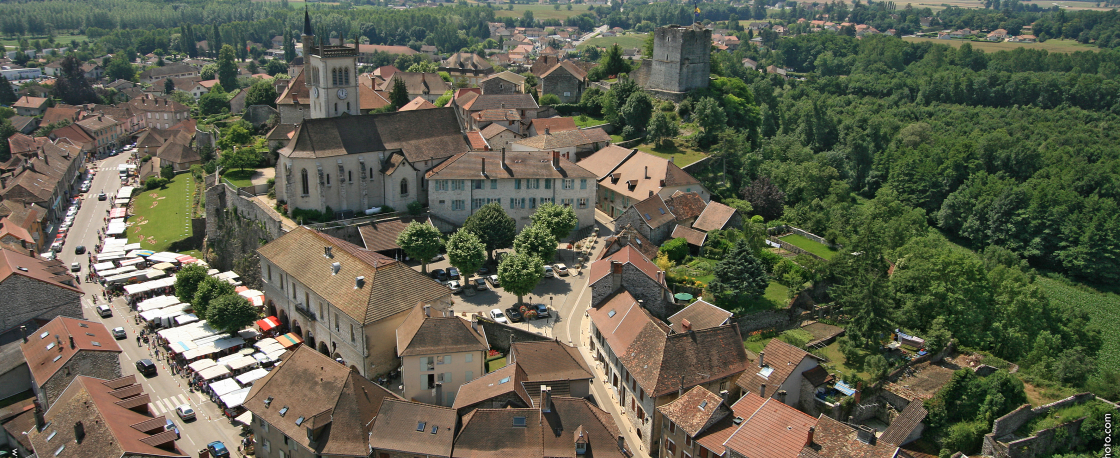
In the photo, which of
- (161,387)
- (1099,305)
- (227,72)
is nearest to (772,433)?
(161,387)

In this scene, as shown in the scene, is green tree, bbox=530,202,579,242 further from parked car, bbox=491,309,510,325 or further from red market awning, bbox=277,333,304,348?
red market awning, bbox=277,333,304,348

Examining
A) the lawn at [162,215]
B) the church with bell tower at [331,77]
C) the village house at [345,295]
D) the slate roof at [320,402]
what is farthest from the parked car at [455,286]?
the lawn at [162,215]

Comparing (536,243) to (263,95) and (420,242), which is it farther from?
(263,95)

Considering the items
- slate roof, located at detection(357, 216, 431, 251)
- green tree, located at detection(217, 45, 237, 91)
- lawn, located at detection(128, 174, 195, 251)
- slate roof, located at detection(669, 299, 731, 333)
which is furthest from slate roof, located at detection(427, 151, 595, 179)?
green tree, located at detection(217, 45, 237, 91)

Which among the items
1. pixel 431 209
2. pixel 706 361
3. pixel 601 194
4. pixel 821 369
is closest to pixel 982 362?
pixel 821 369

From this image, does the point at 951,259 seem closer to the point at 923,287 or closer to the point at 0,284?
the point at 923,287
